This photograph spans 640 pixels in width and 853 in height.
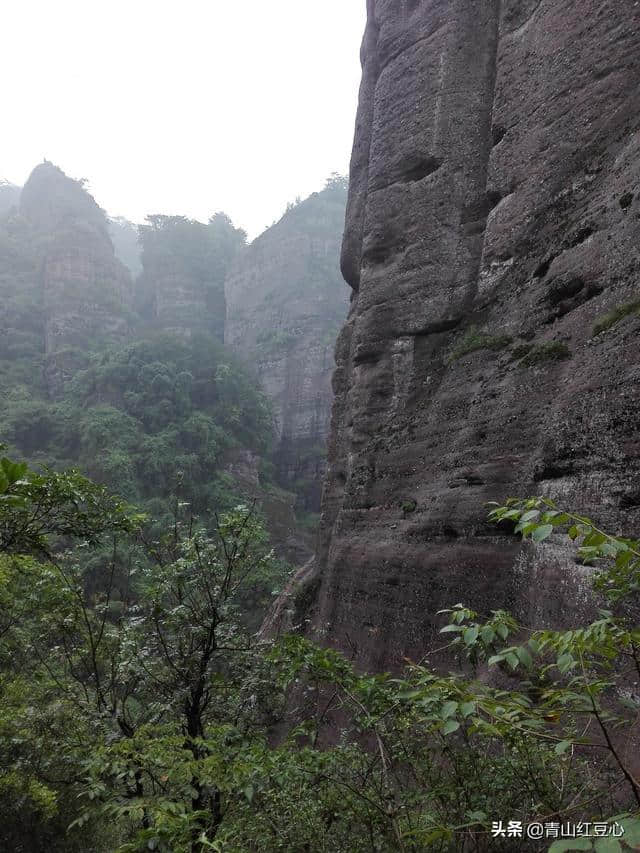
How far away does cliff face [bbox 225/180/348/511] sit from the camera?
1511 inches

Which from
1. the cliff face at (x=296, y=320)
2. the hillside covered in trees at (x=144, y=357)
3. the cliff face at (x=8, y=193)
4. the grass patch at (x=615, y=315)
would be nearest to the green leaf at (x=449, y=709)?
the grass patch at (x=615, y=315)

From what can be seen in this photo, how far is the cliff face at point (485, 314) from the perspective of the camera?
6.02m

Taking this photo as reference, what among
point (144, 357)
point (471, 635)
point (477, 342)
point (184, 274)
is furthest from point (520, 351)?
point (184, 274)

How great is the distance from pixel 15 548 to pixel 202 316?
46.5 m

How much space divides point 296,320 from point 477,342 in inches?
1403

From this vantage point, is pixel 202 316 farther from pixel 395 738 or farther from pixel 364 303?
pixel 395 738

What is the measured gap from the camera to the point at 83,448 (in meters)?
28.4

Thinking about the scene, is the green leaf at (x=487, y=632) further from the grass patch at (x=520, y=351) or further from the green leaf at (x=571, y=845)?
the grass patch at (x=520, y=351)

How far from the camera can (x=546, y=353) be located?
7.06 metres

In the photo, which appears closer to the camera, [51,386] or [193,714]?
[193,714]

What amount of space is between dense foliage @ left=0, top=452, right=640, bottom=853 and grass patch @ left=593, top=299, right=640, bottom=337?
93.7 inches

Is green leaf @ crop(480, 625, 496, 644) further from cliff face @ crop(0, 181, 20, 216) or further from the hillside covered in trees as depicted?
cliff face @ crop(0, 181, 20, 216)

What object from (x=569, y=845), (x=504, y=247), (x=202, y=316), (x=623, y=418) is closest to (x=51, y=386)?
(x=202, y=316)

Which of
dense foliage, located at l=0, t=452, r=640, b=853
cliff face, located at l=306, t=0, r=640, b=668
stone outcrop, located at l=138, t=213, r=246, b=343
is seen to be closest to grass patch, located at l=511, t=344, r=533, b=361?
cliff face, located at l=306, t=0, r=640, b=668
